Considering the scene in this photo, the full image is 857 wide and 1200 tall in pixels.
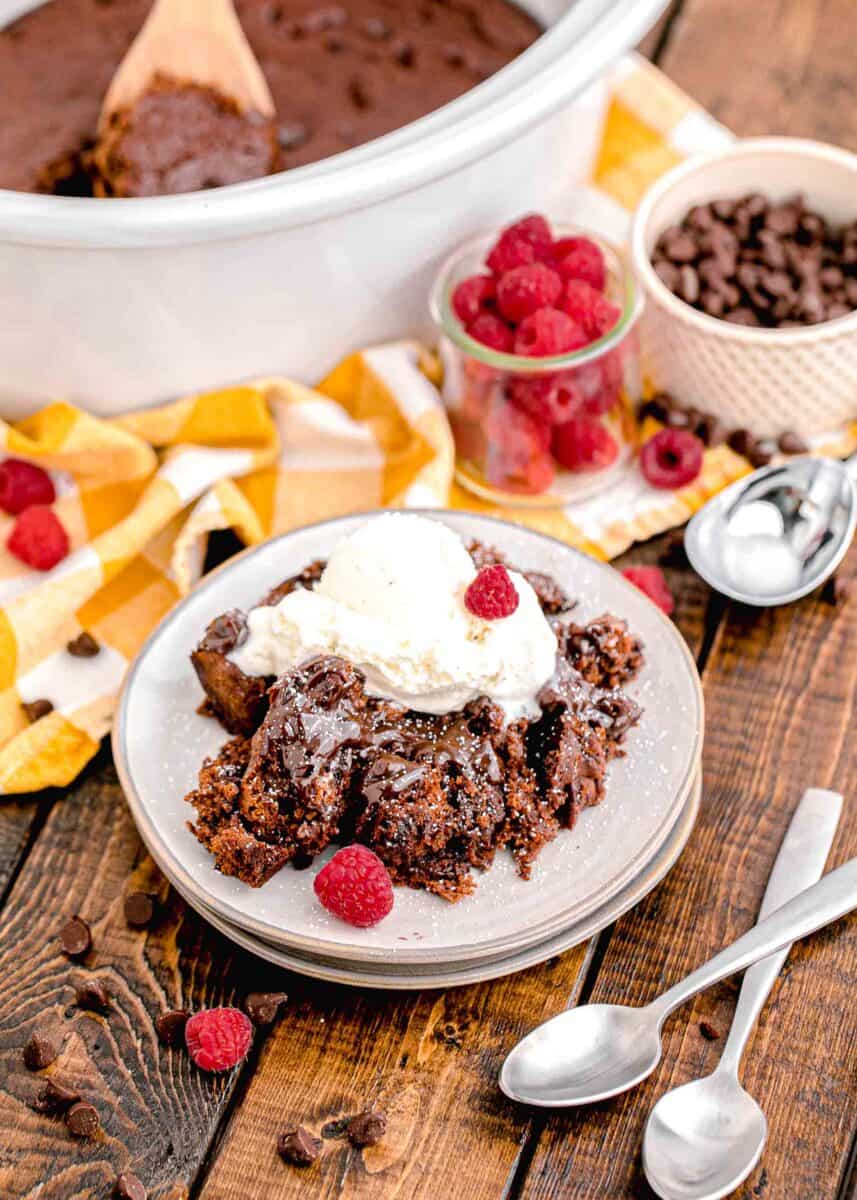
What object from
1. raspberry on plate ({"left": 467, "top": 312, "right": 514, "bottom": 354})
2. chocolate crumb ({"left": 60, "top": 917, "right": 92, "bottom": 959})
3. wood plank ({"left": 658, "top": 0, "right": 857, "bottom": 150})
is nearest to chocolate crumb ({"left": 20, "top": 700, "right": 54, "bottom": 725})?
chocolate crumb ({"left": 60, "top": 917, "right": 92, "bottom": 959})

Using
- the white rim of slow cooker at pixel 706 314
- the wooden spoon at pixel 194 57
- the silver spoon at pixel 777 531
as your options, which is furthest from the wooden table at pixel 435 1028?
the wooden spoon at pixel 194 57

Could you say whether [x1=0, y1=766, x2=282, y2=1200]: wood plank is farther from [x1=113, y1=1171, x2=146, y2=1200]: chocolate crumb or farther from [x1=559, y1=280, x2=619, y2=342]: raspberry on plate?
[x1=559, y1=280, x2=619, y2=342]: raspberry on plate

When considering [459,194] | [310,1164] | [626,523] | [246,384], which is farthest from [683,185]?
[310,1164]

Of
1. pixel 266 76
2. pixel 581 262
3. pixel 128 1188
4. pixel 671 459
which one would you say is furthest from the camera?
pixel 266 76

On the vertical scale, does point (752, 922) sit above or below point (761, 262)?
below

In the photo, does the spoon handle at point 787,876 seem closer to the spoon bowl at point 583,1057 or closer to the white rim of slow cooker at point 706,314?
the spoon bowl at point 583,1057

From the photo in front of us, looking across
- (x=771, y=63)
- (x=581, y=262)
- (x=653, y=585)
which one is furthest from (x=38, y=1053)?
(x=771, y=63)

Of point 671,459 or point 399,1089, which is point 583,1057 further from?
point 671,459
